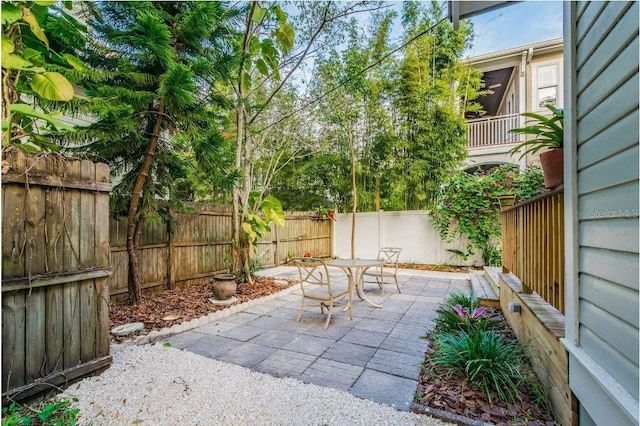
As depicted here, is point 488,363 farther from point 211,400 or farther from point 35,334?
point 35,334

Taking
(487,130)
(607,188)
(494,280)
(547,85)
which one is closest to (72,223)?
(607,188)

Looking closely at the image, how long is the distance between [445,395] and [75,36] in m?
4.54

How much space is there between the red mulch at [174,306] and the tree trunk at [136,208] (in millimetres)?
246

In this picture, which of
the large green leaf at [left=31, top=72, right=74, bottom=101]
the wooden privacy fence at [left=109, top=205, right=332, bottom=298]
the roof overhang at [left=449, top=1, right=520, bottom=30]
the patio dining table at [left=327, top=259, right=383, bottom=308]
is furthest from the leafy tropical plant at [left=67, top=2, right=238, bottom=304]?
the roof overhang at [left=449, top=1, right=520, bottom=30]

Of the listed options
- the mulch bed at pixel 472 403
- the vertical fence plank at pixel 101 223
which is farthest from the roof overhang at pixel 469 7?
the vertical fence plank at pixel 101 223

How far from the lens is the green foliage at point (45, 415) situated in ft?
5.63

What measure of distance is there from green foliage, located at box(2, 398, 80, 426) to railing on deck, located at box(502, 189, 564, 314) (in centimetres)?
315

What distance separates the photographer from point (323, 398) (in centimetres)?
207

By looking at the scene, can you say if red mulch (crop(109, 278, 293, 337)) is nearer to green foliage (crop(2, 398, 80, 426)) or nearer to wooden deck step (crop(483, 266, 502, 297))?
green foliage (crop(2, 398, 80, 426))

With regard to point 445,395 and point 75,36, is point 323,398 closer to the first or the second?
point 445,395

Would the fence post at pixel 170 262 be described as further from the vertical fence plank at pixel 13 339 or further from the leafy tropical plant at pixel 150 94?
the vertical fence plank at pixel 13 339

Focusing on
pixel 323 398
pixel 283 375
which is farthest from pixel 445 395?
pixel 283 375

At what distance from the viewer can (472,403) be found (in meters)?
1.97

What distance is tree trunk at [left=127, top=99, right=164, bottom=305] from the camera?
378cm
